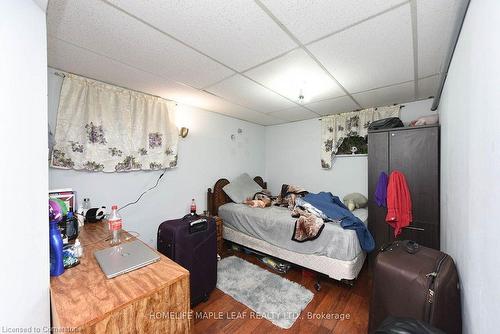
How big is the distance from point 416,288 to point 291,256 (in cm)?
135

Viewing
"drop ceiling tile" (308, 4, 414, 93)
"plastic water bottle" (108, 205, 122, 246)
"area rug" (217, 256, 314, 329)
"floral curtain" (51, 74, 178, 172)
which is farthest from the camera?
"floral curtain" (51, 74, 178, 172)

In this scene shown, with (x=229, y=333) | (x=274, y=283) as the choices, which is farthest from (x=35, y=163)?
(x=274, y=283)

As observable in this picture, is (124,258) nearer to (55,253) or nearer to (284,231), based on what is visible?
(55,253)

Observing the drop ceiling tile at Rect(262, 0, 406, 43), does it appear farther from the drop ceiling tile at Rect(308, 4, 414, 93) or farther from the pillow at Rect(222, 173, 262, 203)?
the pillow at Rect(222, 173, 262, 203)

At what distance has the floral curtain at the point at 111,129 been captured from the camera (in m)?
1.88

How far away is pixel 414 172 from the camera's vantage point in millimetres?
2277

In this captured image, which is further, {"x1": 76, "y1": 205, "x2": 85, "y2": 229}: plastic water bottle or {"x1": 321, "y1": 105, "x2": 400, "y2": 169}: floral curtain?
{"x1": 321, "y1": 105, "x2": 400, "y2": 169}: floral curtain

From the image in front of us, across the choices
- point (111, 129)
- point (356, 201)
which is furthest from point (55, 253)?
point (356, 201)

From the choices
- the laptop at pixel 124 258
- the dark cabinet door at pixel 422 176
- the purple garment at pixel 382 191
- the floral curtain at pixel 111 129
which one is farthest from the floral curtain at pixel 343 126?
the laptop at pixel 124 258

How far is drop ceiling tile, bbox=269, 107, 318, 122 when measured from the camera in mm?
3119

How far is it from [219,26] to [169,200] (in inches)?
86.5

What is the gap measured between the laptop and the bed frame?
1.63 m

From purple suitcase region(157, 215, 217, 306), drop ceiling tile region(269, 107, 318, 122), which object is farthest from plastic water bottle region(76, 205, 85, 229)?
drop ceiling tile region(269, 107, 318, 122)

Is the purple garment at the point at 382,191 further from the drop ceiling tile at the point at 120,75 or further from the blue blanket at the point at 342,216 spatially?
the drop ceiling tile at the point at 120,75
